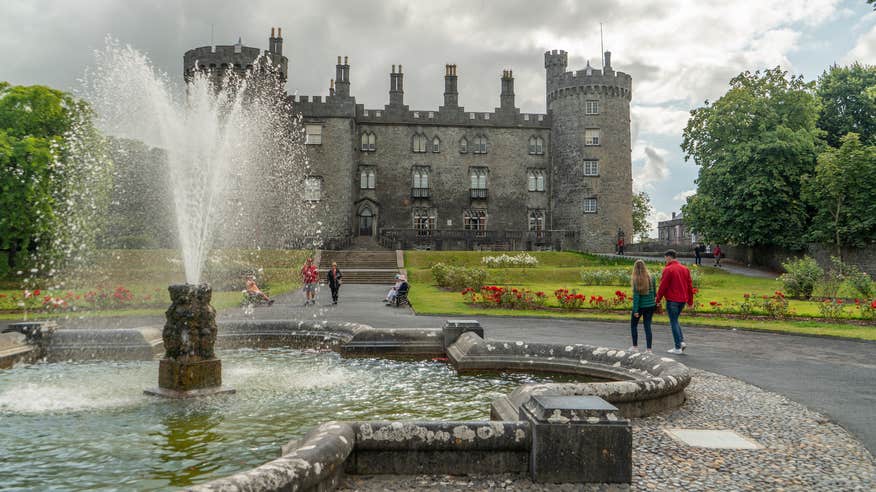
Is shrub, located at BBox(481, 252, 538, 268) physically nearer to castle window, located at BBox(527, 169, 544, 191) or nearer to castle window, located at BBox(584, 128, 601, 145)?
castle window, located at BBox(527, 169, 544, 191)

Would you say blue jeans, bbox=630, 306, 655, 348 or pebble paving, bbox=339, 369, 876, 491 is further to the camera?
blue jeans, bbox=630, 306, 655, 348

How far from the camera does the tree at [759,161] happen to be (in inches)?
1433

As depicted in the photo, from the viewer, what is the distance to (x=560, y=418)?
4.67m

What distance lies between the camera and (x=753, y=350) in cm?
1198

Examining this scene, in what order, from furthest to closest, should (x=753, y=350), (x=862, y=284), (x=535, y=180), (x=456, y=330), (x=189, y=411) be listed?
(x=535, y=180)
(x=862, y=284)
(x=753, y=350)
(x=456, y=330)
(x=189, y=411)

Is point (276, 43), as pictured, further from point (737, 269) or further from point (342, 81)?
point (737, 269)

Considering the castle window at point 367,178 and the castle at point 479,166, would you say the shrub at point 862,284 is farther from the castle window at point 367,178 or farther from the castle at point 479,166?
the castle window at point 367,178

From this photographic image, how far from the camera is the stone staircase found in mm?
32519

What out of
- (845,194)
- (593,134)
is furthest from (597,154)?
(845,194)

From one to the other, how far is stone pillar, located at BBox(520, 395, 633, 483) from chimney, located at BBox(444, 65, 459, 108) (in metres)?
50.5

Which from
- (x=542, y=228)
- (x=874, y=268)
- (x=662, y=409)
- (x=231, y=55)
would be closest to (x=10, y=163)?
(x=231, y=55)

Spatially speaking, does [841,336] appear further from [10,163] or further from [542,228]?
[542,228]

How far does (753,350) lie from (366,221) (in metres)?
42.8

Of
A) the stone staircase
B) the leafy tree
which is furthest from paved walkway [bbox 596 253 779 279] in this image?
the leafy tree
